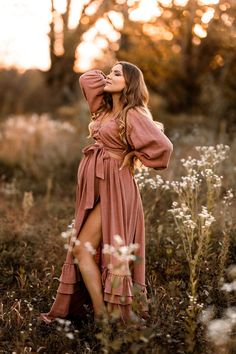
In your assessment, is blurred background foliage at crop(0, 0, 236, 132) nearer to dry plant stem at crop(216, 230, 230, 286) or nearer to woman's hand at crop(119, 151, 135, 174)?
dry plant stem at crop(216, 230, 230, 286)

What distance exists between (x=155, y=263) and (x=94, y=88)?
6.46ft

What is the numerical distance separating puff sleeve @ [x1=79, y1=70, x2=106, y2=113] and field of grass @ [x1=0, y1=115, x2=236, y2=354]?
89cm

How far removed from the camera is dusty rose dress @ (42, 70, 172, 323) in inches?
147

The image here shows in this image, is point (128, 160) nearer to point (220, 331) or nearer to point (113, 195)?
point (113, 195)

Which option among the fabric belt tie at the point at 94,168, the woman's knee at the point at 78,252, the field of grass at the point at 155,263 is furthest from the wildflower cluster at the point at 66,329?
the fabric belt tie at the point at 94,168

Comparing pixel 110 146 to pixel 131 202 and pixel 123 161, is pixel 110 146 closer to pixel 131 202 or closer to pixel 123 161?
pixel 123 161

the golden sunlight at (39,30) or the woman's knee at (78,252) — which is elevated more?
the golden sunlight at (39,30)

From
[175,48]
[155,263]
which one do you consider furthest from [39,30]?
[155,263]

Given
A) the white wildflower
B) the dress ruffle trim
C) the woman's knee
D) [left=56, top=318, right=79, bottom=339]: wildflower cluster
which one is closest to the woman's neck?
the woman's knee

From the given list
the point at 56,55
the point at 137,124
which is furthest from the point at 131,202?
the point at 56,55

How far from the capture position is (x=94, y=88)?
13.5ft

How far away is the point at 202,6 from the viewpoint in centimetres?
938

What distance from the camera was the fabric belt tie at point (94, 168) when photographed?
385 centimetres

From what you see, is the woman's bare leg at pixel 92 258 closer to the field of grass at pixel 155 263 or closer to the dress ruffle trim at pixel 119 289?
the dress ruffle trim at pixel 119 289
